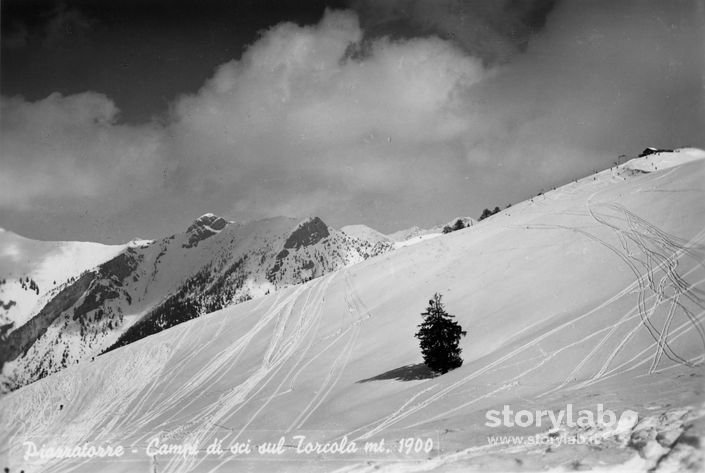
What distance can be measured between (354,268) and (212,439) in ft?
92.6

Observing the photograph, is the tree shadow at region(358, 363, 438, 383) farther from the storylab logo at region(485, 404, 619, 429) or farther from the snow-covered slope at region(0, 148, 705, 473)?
the storylab logo at region(485, 404, 619, 429)

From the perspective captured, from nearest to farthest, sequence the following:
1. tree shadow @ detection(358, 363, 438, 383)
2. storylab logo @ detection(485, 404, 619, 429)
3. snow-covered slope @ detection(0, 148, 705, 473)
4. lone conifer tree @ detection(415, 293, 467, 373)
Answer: storylab logo @ detection(485, 404, 619, 429) < snow-covered slope @ detection(0, 148, 705, 473) < lone conifer tree @ detection(415, 293, 467, 373) < tree shadow @ detection(358, 363, 438, 383)

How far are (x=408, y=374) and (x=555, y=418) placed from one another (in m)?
8.63

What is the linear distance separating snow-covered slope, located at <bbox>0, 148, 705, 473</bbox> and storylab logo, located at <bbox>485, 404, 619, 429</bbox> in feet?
0.69

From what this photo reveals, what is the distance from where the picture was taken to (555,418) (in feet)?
29.1

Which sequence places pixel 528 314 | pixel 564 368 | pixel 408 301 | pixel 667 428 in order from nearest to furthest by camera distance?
pixel 667 428, pixel 564 368, pixel 528 314, pixel 408 301

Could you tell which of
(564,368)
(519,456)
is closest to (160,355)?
(564,368)

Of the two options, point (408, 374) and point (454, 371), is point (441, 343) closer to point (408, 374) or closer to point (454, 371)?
point (454, 371)

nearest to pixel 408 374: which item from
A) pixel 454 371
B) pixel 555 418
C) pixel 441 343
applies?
pixel 441 343

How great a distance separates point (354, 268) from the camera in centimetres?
4275

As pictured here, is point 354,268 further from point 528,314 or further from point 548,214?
point 528,314

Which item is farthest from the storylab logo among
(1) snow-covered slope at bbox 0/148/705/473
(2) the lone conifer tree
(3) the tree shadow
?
(3) the tree shadow

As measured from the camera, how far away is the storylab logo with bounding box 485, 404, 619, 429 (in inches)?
322

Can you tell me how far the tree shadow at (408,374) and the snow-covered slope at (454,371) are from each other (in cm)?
14
